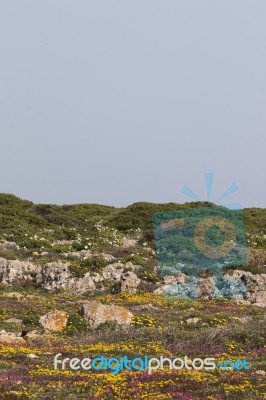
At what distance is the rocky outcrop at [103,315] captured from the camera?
2055 cm

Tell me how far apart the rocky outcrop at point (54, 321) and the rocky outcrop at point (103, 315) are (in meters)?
0.80

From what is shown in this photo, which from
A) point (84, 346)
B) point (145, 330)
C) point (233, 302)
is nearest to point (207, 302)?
point (233, 302)

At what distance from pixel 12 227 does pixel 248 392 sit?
33723mm

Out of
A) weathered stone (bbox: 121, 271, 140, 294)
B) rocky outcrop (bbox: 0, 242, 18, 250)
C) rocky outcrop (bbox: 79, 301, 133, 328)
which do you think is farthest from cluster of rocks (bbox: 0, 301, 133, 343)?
rocky outcrop (bbox: 0, 242, 18, 250)

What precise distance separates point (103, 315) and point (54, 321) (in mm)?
1869

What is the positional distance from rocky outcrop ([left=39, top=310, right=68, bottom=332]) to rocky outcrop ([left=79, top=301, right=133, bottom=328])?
80 cm

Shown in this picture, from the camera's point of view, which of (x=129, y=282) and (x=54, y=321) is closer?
(x=54, y=321)

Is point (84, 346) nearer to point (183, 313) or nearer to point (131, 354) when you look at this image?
point (131, 354)

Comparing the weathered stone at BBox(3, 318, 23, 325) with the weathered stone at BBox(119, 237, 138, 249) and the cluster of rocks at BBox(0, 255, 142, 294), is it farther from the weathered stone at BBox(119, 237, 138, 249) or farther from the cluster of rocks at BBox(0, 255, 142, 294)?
the weathered stone at BBox(119, 237, 138, 249)

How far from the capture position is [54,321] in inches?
815

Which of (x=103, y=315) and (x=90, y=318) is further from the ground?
(x=103, y=315)

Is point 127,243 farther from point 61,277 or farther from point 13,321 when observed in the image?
point 13,321

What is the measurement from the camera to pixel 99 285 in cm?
3039

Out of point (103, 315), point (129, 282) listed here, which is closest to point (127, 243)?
point (129, 282)
